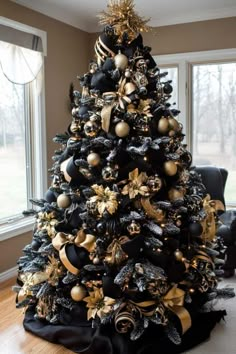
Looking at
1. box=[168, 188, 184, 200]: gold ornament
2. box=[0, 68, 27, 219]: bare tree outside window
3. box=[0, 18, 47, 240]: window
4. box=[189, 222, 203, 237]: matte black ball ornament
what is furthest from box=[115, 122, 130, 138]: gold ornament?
box=[0, 68, 27, 219]: bare tree outside window

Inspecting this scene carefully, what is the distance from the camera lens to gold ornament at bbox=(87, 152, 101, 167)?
2273 mm

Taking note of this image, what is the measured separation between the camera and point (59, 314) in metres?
2.49

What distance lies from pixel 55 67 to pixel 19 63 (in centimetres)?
73

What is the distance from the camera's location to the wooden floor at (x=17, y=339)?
7.59ft

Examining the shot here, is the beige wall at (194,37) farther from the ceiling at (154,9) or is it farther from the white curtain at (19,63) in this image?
the white curtain at (19,63)

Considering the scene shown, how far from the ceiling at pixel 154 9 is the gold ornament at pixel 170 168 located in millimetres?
2284

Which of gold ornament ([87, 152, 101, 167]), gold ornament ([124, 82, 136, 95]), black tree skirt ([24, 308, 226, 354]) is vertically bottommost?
black tree skirt ([24, 308, 226, 354])

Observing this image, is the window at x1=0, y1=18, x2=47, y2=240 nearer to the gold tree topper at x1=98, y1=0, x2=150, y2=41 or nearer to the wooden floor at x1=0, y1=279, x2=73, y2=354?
the wooden floor at x1=0, y1=279, x2=73, y2=354

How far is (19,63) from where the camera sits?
11.8ft

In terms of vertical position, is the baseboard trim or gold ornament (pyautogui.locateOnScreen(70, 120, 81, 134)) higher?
gold ornament (pyautogui.locateOnScreen(70, 120, 81, 134))

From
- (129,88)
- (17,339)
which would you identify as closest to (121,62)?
(129,88)

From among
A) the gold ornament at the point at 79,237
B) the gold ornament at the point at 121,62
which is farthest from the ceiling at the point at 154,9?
the gold ornament at the point at 79,237

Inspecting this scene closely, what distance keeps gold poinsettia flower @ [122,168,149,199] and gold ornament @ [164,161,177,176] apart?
141 mm

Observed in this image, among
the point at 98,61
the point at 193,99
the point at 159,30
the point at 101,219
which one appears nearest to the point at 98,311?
the point at 101,219
